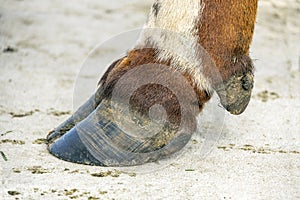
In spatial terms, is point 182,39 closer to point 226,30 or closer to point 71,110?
point 226,30

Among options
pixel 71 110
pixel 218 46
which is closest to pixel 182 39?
pixel 218 46

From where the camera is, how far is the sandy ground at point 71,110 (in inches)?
87.7

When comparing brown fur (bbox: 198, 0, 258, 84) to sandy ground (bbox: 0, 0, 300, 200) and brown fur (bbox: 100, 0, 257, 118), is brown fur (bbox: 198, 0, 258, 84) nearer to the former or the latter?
brown fur (bbox: 100, 0, 257, 118)

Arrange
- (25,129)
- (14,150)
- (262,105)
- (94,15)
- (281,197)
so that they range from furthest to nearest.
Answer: (94,15), (262,105), (25,129), (14,150), (281,197)

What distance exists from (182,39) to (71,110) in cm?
100

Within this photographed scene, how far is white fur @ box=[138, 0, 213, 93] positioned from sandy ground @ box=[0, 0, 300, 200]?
1.09ft

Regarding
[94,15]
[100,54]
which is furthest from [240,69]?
[94,15]

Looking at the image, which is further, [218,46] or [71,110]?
[71,110]

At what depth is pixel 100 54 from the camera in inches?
161

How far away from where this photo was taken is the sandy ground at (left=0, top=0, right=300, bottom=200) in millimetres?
2229

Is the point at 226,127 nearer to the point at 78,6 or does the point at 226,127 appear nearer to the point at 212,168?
the point at 212,168

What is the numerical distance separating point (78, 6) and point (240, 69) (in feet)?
9.86

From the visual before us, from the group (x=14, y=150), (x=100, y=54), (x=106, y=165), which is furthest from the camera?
(x=100, y=54)

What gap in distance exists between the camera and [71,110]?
3096mm
